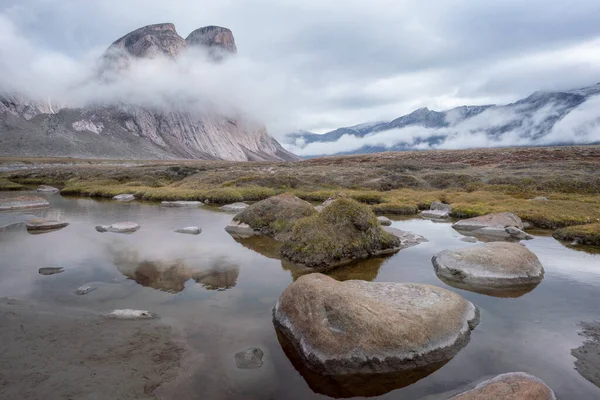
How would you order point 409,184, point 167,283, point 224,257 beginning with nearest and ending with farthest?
point 167,283 < point 224,257 < point 409,184

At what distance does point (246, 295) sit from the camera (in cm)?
1336

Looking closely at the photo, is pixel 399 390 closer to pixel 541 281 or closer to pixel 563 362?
pixel 563 362

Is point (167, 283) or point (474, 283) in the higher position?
point (167, 283)

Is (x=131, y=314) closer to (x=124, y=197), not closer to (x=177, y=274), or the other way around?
(x=177, y=274)

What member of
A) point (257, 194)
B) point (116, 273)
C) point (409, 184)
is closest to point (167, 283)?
point (116, 273)

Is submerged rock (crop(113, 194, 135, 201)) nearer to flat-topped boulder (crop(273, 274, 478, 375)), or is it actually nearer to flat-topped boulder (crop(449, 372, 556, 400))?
flat-topped boulder (crop(273, 274, 478, 375))

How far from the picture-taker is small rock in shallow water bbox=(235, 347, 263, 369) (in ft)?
29.2

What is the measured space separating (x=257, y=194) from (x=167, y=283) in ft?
99.9

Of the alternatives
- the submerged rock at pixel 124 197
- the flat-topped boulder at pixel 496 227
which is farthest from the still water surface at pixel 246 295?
the submerged rock at pixel 124 197

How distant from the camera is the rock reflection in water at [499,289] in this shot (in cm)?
1362

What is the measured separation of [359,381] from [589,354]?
20.3ft

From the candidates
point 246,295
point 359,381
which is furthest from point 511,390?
point 246,295

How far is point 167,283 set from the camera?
14.5 meters

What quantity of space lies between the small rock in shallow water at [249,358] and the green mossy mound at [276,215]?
1300 centimetres
